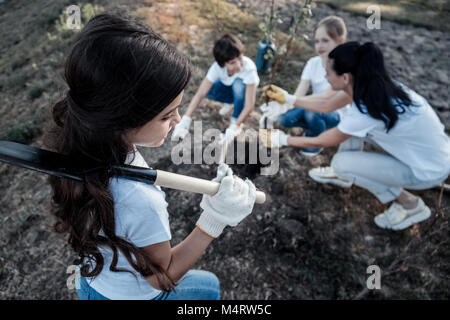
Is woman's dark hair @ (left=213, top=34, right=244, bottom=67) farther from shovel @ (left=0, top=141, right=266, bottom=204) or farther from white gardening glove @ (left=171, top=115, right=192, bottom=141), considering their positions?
shovel @ (left=0, top=141, right=266, bottom=204)

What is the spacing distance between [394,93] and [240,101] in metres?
1.55

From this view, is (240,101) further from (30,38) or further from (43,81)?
(30,38)

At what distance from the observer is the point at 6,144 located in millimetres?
915

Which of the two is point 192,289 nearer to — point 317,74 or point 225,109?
point 225,109

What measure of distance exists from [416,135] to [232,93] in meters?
1.96

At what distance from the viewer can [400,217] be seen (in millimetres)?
2502

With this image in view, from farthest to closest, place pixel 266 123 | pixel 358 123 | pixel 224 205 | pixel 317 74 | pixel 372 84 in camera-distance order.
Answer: pixel 266 123 < pixel 317 74 < pixel 358 123 < pixel 372 84 < pixel 224 205

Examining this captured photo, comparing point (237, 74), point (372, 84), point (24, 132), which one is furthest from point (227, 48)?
point (24, 132)

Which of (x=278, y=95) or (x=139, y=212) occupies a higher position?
(x=139, y=212)

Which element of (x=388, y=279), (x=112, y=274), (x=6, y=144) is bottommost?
(x=388, y=279)

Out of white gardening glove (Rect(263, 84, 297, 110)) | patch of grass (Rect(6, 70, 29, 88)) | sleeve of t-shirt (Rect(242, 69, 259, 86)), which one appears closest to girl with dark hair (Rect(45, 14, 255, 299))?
white gardening glove (Rect(263, 84, 297, 110))

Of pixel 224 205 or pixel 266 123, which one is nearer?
pixel 224 205

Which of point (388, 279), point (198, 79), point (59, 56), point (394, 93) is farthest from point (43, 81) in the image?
point (388, 279)

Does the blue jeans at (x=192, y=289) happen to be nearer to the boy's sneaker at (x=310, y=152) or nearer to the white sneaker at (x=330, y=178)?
the white sneaker at (x=330, y=178)
